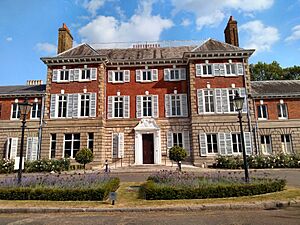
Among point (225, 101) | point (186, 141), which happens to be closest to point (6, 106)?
point (186, 141)

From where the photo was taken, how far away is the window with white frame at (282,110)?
875 inches

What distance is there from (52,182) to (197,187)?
235 inches

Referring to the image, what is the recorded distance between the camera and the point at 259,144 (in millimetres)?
21312

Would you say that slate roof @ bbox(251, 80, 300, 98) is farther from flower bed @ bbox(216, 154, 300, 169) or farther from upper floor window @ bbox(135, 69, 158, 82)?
upper floor window @ bbox(135, 69, 158, 82)

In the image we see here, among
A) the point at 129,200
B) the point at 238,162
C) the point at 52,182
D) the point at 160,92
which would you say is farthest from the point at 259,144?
the point at 52,182

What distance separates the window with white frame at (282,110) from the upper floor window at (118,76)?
1492 cm

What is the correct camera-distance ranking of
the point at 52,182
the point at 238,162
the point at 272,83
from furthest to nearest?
1. the point at 272,83
2. the point at 238,162
3. the point at 52,182

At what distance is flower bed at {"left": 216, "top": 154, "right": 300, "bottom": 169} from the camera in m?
19.2

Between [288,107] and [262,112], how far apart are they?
2.44 metres

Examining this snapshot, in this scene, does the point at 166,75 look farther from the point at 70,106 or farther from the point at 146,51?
the point at 70,106

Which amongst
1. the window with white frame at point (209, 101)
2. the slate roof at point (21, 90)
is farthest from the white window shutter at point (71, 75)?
the window with white frame at point (209, 101)

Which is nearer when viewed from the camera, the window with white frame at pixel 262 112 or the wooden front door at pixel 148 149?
the wooden front door at pixel 148 149

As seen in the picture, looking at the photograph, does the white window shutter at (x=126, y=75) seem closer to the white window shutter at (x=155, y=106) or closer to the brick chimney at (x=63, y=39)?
the white window shutter at (x=155, y=106)

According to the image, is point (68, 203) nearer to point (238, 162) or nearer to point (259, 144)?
point (238, 162)
